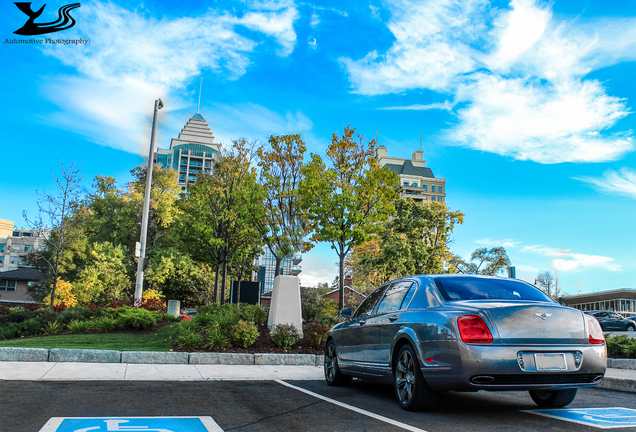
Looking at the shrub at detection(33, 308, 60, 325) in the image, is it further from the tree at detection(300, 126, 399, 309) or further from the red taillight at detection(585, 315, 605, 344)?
the red taillight at detection(585, 315, 605, 344)

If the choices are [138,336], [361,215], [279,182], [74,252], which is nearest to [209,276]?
[74,252]

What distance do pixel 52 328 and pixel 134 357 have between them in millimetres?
5567

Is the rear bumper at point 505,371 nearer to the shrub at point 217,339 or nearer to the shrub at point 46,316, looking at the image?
the shrub at point 217,339

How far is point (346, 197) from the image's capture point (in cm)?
1875

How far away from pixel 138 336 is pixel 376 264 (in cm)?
2888

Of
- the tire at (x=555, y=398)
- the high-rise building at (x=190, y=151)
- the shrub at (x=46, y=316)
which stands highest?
the high-rise building at (x=190, y=151)

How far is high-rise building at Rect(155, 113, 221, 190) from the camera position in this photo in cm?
14912

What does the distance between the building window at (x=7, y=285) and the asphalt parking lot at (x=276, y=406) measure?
2250 inches

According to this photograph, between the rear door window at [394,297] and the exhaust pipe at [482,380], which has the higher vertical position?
the rear door window at [394,297]

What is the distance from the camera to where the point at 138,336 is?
13180 mm

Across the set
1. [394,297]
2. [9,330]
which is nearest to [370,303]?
[394,297]

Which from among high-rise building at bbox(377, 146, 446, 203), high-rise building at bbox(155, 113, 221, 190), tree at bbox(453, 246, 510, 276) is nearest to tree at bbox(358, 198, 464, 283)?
tree at bbox(453, 246, 510, 276)

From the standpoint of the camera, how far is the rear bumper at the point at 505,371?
4.74 m

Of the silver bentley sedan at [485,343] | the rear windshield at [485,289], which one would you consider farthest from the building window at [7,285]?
the rear windshield at [485,289]
